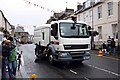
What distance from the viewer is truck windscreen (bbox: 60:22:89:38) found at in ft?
48.1

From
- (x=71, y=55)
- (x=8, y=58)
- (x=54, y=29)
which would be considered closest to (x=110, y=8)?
(x=54, y=29)

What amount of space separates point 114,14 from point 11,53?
20.7 metres

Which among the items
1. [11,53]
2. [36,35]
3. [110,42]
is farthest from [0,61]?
[110,42]

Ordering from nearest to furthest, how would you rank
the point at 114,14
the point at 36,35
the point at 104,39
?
1. the point at 36,35
2. the point at 114,14
3. the point at 104,39

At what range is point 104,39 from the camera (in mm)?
32156

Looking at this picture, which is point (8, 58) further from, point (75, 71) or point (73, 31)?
point (73, 31)

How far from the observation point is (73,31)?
14.9 meters

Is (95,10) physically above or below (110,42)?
above

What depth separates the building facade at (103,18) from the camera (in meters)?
29.3

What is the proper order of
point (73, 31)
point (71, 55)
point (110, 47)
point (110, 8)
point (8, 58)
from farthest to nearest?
point (110, 8) → point (110, 47) → point (73, 31) → point (71, 55) → point (8, 58)

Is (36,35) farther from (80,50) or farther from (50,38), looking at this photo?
(80,50)

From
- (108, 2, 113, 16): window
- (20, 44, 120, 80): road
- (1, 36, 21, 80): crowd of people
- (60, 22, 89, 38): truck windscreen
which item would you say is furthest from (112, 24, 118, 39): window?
(1, 36, 21, 80): crowd of people

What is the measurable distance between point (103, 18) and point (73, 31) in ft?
60.9

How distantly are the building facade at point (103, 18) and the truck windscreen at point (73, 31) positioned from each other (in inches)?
554
